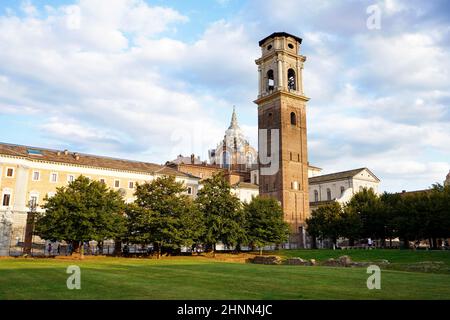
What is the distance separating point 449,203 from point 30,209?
157 ft

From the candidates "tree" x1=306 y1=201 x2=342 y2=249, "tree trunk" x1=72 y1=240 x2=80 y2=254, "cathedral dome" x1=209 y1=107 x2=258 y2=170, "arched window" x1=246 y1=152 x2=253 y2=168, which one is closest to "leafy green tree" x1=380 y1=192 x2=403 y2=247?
"tree" x1=306 y1=201 x2=342 y2=249

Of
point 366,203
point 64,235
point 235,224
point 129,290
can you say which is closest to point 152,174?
point 235,224

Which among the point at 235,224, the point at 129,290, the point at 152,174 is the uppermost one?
the point at 152,174

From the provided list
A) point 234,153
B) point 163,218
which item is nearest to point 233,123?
point 234,153

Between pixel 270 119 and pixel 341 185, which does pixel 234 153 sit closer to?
pixel 341 185

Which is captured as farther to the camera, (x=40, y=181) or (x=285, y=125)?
(x=285, y=125)

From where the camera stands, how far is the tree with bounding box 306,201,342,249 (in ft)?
171

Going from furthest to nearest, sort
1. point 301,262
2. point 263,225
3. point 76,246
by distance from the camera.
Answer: point 263,225 < point 76,246 < point 301,262

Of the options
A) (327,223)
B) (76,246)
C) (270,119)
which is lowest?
(76,246)

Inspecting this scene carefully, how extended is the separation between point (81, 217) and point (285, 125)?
36.0m

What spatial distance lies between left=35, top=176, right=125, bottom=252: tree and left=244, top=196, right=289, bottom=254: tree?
15.8 m

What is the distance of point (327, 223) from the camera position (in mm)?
53375
